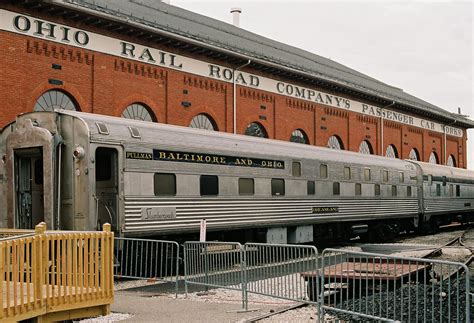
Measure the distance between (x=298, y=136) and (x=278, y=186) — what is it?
47.9 ft

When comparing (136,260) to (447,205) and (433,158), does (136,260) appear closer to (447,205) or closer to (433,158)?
(447,205)

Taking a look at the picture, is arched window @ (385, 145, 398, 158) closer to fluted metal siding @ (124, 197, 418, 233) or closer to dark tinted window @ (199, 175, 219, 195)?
fluted metal siding @ (124, 197, 418, 233)

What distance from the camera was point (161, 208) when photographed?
15500 mm

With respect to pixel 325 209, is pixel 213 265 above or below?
below

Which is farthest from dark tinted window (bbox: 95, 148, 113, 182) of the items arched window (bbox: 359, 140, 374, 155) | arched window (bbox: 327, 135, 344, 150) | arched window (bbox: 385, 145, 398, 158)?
arched window (bbox: 385, 145, 398, 158)

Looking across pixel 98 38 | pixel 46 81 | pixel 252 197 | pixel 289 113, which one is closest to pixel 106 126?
pixel 252 197

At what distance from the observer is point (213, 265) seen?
12.8 m

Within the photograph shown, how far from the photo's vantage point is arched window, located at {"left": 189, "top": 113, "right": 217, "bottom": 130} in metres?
27.2

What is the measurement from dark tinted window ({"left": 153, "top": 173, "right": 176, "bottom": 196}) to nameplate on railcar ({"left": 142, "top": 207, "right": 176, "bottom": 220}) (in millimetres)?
386

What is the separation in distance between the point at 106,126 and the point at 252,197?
5700 mm

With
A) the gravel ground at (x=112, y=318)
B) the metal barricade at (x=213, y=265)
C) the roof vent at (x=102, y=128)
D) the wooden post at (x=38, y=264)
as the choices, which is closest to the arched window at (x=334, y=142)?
the roof vent at (x=102, y=128)

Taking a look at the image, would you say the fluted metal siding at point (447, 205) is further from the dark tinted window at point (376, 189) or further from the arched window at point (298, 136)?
the arched window at point (298, 136)

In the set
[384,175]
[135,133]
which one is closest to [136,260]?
[135,133]

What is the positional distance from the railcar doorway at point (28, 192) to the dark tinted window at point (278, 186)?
7.40 m
